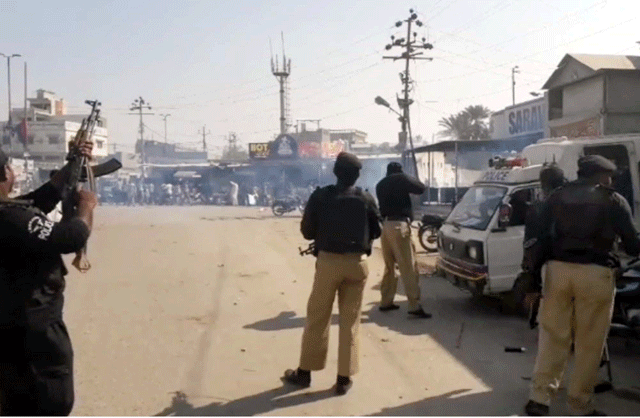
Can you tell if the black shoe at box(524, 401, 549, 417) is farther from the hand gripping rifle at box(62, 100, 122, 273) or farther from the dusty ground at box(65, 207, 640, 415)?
the hand gripping rifle at box(62, 100, 122, 273)

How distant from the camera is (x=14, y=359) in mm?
2754

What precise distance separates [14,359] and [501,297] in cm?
602

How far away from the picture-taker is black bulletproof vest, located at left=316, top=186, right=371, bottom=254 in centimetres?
487

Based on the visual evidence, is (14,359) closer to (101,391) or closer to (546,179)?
(101,391)

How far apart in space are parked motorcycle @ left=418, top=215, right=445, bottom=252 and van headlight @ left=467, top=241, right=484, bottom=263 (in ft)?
18.5

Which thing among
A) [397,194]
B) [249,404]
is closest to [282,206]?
[397,194]

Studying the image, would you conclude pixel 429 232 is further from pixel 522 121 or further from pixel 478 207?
pixel 522 121

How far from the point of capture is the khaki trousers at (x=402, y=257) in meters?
7.37

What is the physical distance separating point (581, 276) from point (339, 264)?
1775 mm

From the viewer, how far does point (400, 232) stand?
24.5ft

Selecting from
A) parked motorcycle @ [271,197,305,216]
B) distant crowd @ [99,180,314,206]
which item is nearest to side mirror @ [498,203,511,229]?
parked motorcycle @ [271,197,305,216]

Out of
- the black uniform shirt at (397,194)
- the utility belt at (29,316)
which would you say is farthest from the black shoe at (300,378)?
Result: the black uniform shirt at (397,194)

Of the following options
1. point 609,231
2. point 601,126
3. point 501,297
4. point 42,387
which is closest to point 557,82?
point 601,126

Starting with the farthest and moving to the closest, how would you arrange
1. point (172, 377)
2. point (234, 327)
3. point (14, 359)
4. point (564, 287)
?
point (234, 327)
point (172, 377)
point (564, 287)
point (14, 359)
